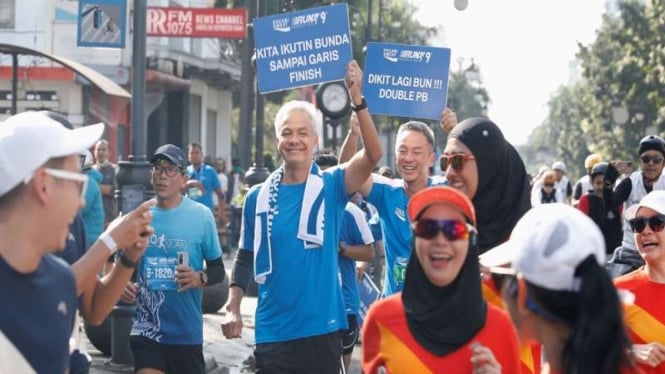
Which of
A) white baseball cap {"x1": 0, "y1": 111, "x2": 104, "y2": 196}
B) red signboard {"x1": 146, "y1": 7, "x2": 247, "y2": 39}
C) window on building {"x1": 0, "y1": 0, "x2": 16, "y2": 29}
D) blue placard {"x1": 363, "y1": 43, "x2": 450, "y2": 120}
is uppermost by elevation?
window on building {"x1": 0, "y1": 0, "x2": 16, "y2": 29}

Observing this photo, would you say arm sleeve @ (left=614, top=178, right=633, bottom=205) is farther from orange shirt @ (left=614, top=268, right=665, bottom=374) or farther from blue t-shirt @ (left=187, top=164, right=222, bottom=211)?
blue t-shirt @ (left=187, top=164, right=222, bottom=211)

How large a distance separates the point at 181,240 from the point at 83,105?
91.5 feet

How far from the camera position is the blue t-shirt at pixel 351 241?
1010 cm

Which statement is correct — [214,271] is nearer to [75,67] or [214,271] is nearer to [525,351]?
[525,351]

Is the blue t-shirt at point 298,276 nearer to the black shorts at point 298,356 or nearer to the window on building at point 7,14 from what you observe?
the black shorts at point 298,356

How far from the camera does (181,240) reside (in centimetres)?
880

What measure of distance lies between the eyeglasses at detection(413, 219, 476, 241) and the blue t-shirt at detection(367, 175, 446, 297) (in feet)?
10.6

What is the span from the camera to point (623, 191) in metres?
13.4

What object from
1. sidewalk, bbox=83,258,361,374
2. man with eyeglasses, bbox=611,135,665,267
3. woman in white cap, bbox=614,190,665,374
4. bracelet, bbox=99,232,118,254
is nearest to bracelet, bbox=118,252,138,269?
bracelet, bbox=99,232,118,254

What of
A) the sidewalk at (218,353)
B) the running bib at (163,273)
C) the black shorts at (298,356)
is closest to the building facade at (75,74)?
the sidewalk at (218,353)

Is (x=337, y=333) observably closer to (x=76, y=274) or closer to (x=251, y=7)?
(x=76, y=274)

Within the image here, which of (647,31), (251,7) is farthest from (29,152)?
(647,31)

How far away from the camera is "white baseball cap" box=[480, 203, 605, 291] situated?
363 centimetres

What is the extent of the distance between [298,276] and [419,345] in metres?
2.84
